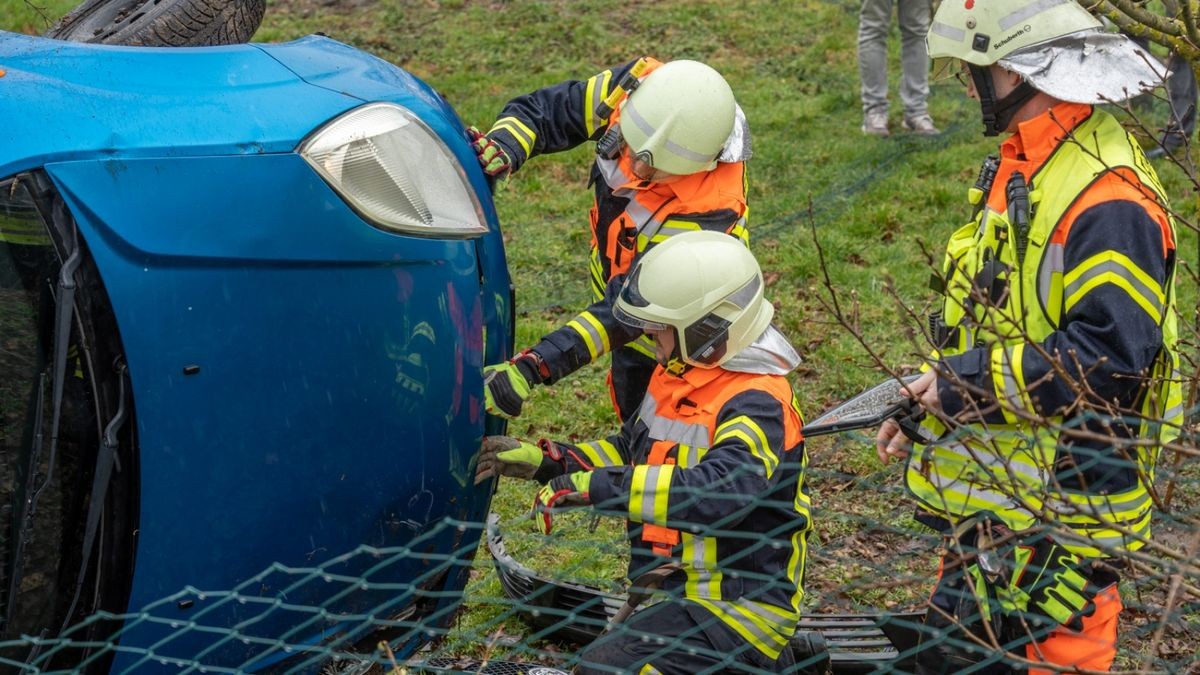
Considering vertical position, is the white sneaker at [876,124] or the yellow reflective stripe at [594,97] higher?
the yellow reflective stripe at [594,97]

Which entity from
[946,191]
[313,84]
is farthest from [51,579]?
[946,191]

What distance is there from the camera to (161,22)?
4316 millimetres

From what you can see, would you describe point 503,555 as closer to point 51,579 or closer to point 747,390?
point 747,390

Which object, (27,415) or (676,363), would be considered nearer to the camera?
(27,415)

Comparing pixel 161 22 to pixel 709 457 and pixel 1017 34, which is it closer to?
pixel 709 457

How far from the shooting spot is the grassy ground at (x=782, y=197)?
15.7ft

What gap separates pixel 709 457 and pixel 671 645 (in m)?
0.50

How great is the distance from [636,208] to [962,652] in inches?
65.4

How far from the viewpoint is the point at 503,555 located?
457 centimetres

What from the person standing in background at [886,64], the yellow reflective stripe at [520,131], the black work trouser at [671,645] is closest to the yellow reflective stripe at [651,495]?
the black work trouser at [671,645]

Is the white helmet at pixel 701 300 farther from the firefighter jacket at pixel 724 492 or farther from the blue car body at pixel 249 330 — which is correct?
the blue car body at pixel 249 330

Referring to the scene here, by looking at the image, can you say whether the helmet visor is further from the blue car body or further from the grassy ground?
the grassy ground

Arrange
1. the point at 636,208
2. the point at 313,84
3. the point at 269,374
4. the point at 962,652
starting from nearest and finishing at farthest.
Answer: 1. the point at 269,374
2. the point at 313,84
3. the point at 962,652
4. the point at 636,208

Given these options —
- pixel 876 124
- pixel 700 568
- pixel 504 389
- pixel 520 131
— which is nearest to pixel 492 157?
pixel 520 131
